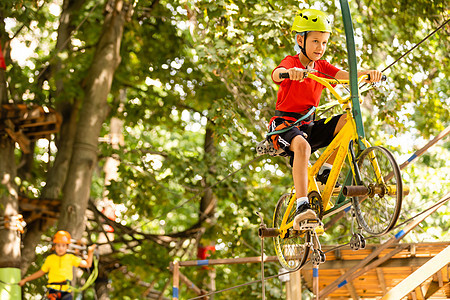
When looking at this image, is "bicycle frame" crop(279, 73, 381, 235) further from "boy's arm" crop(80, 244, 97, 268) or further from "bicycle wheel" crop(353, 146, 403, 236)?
"boy's arm" crop(80, 244, 97, 268)

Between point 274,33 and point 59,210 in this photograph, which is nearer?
point 274,33

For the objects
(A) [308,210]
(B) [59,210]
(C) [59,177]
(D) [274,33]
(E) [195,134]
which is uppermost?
(E) [195,134]

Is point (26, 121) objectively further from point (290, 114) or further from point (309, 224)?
point (309, 224)

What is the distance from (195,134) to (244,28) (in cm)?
1082

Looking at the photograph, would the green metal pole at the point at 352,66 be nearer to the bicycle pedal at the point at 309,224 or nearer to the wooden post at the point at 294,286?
the bicycle pedal at the point at 309,224

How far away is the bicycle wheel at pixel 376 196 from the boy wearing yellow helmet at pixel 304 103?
1.28 feet

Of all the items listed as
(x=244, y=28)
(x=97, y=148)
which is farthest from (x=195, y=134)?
(x=244, y=28)

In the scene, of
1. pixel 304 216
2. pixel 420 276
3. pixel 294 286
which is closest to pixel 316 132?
pixel 304 216

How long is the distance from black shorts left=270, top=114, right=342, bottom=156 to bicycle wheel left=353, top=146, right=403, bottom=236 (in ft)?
1.59

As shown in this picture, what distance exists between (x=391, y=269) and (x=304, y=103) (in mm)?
4400

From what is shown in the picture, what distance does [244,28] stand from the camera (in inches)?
368

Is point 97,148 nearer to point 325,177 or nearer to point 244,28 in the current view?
point 244,28

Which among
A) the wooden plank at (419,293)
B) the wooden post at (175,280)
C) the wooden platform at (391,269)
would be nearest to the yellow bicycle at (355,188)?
the wooden platform at (391,269)

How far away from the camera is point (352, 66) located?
409 cm
